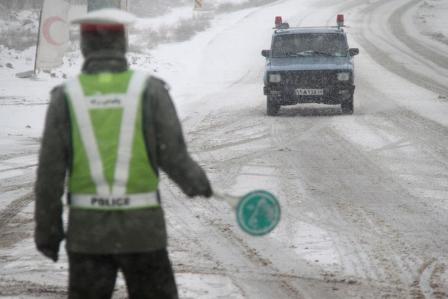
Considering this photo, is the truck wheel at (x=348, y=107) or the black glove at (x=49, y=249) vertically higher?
the black glove at (x=49, y=249)

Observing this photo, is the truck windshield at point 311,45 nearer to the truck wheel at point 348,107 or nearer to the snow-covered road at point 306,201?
the truck wheel at point 348,107

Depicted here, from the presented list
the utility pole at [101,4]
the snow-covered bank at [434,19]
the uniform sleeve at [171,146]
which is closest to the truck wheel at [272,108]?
the utility pole at [101,4]

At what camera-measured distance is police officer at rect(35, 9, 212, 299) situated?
3.35 metres

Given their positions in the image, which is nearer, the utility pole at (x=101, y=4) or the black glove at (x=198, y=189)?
→ the black glove at (x=198, y=189)

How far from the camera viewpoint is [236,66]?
28203 mm

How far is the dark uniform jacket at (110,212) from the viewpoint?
3.36 metres

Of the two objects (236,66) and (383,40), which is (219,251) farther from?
(383,40)

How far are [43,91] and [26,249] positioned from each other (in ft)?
42.2

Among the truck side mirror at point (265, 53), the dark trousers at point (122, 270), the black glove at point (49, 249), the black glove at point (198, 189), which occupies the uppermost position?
the black glove at point (198, 189)

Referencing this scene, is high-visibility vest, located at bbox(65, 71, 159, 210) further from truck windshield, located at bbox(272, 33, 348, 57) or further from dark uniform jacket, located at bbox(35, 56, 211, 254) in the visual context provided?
truck windshield, located at bbox(272, 33, 348, 57)

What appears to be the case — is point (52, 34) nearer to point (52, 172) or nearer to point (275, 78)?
point (275, 78)

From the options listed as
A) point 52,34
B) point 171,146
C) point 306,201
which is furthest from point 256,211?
point 52,34

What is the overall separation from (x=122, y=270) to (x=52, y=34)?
56.7 ft

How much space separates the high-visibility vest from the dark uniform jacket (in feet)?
0.10
